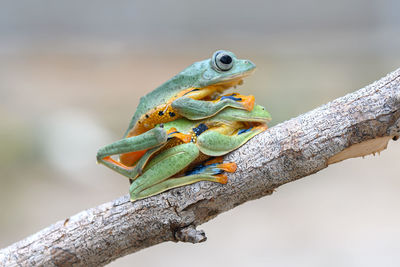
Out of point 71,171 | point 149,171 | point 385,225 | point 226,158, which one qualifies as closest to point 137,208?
point 149,171

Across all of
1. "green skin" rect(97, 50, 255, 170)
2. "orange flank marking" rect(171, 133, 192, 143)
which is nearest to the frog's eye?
"green skin" rect(97, 50, 255, 170)

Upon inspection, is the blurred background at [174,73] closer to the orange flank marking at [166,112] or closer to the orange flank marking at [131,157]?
the orange flank marking at [131,157]

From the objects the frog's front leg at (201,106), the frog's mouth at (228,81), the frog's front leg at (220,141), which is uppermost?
the frog's mouth at (228,81)

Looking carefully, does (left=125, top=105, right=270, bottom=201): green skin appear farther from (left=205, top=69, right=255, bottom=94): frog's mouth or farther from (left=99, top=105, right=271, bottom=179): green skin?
(left=205, top=69, right=255, bottom=94): frog's mouth

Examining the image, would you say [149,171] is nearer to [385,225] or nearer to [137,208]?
[137,208]

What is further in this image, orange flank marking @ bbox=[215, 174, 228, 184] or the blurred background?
the blurred background

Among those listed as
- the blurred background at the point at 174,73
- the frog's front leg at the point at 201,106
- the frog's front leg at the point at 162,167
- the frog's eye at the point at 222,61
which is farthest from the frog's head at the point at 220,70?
the blurred background at the point at 174,73

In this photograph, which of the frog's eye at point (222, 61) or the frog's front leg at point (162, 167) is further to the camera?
the frog's eye at point (222, 61)
